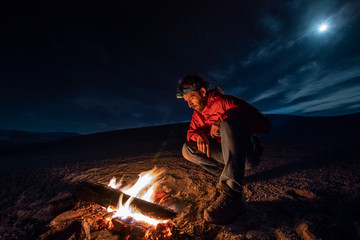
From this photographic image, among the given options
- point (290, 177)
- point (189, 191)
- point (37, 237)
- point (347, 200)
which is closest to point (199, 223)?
point (189, 191)

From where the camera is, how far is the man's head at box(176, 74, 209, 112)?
2.02 metres

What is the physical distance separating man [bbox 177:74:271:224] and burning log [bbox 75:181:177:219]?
0.43 meters

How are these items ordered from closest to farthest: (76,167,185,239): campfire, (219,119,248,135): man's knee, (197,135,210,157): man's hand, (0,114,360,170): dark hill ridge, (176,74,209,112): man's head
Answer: (76,167,185,239): campfire < (219,119,248,135): man's knee < (197,135,210,157): man's hand < (176,74,209,112): man's head < (0,114,360,170): dark hill ridge

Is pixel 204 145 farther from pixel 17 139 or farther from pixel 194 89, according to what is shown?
pixel 17 139

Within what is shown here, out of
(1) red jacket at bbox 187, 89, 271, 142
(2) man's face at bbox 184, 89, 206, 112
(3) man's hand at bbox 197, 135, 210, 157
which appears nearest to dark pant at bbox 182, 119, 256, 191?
(1) red jacket at bbox 187, 89, 271, 142

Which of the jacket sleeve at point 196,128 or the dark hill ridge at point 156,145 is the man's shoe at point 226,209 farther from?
the dark hill ridge at point 156,145

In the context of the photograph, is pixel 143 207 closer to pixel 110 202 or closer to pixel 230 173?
pixel 110 202

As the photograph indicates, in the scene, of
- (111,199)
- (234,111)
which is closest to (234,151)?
(234,111)

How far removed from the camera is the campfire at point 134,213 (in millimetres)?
1256

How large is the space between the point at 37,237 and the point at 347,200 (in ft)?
10.6

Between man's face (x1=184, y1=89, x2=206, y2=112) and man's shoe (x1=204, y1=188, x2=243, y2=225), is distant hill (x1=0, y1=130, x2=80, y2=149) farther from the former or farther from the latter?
man's shoe (x1=204, y1=188, x2=243, y2=225)

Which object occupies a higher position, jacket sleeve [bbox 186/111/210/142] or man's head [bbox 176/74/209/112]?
man's head [bbox 176/74/209/112]

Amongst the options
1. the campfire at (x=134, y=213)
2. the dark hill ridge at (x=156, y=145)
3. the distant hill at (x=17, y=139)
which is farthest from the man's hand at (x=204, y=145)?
the distant hill at (x=17, y=139)

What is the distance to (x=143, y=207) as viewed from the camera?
1.47 meters
